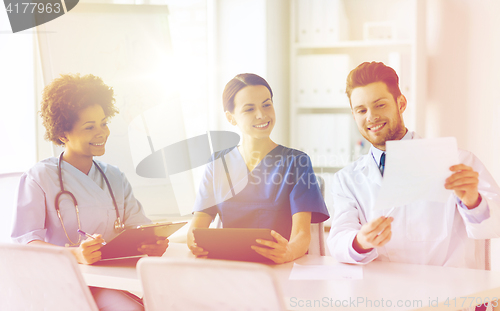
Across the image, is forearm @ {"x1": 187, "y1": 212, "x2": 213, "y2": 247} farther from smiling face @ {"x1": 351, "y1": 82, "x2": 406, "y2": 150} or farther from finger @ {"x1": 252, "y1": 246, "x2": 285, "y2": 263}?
smiling face @ {"x1": 351, "y1": 82, "x2": 406, "y2": 150}

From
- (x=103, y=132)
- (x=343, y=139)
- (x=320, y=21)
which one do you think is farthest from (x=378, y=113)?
(x=320, y=21)

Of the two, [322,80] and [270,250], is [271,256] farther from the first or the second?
[322,80]

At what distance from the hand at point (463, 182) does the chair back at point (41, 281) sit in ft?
3.02

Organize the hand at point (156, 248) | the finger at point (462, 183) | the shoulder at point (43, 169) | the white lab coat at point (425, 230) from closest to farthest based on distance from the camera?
the finger at point (462, 183)
the white lab coat at point (425, 230)
the hand at point (156, 248)
the shoulder at point (43, 169)

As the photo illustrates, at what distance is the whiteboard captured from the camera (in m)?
2.14

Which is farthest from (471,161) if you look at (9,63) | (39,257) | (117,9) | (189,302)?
(9,63)

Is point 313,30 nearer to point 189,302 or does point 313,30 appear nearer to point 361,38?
point 361,38

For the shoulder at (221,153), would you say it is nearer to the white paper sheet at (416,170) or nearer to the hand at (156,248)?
the hand at (156,248)

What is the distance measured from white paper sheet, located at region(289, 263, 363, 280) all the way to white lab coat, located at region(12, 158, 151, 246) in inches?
29.5

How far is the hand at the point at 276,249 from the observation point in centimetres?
114

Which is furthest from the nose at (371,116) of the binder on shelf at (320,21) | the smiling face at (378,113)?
the binder on shelf at (320,21)

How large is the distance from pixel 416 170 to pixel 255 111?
764 millimetres

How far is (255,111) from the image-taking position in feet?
5.32

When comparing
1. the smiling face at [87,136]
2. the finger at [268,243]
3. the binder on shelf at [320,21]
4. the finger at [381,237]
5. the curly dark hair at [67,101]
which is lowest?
the finger at [268,243]
